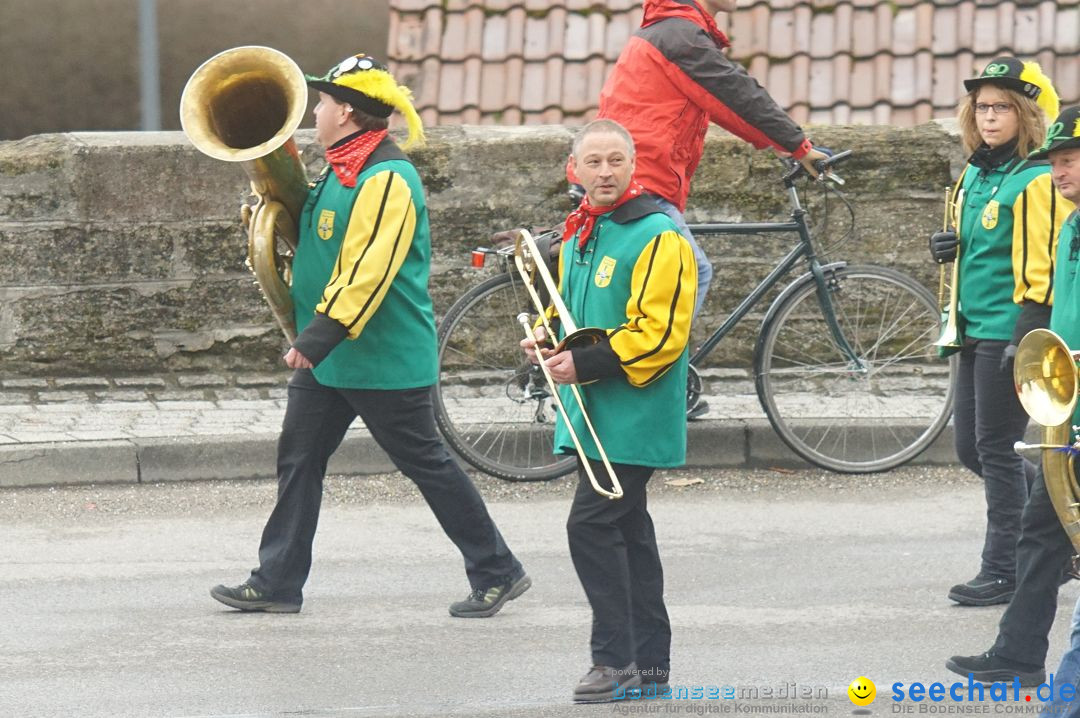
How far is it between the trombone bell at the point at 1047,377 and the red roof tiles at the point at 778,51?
19.7ft

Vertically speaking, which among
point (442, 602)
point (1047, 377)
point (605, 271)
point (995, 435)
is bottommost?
point (442, 602)

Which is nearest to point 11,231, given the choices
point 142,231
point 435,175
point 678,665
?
point 142,231

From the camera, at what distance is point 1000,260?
601 cm

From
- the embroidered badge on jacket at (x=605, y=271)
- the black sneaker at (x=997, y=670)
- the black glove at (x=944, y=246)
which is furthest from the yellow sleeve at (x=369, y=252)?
the black sneaker at (x=997, y=670)

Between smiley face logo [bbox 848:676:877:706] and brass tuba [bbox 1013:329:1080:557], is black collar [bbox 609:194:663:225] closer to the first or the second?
brass tuba [bbox 1013:329:1080:557]

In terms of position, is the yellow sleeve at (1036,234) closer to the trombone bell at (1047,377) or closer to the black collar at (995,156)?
the black collar at (995,156)

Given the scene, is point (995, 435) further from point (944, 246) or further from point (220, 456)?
point (220, 456)

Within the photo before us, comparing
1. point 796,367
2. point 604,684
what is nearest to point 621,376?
point 604,684

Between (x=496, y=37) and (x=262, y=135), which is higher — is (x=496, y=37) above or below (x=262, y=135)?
above

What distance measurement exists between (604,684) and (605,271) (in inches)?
45.7

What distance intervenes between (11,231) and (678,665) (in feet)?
15.0

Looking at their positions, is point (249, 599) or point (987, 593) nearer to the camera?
point (249, 599)

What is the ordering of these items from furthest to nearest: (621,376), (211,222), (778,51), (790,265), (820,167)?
(778,51), (211,222), (790,265), (820,167), (621,376)

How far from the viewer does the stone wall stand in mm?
8742
